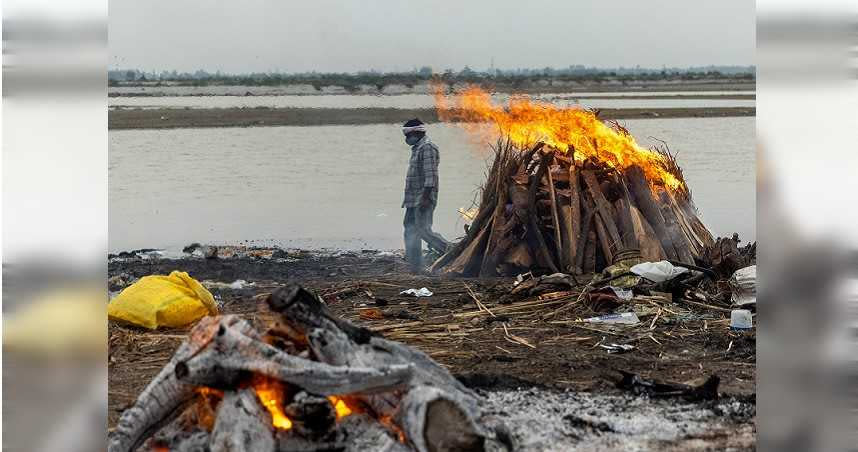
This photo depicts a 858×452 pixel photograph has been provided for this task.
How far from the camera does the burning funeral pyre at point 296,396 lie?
481 cm

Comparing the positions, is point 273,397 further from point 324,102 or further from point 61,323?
point 324,102

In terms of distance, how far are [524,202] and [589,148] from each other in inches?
40.6

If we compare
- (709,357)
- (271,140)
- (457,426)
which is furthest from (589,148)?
(271,140)

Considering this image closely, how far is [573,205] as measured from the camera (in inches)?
451

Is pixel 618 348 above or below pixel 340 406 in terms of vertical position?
below

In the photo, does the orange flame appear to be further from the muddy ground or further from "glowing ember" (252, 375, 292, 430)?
"glowing ember" (252, 375, 292, 430)

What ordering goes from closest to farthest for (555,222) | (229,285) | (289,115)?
(229,285) < (555,222) < (289,115)

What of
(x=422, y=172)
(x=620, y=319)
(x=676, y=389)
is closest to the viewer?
(x=676, y=389)

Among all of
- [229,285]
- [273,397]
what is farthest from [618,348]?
[229,285]

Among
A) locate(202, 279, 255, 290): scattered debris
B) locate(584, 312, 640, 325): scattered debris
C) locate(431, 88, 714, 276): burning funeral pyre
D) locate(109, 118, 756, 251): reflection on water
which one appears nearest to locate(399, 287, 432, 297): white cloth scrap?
locate(431, 88, 714, 276): burning funeral pyre

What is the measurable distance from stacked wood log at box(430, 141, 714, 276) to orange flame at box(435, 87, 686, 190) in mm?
115

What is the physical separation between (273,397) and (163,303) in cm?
415

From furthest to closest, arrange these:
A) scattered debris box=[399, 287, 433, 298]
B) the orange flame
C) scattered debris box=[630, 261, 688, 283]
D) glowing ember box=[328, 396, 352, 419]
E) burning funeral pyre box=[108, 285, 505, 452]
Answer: the orange flame → scattered debris box=[399, 287, 433, 298] → scattered debris box=[630, 261, 688, 283] → glowing ember box=[328, 396, 352, 419] → burning funeral pyre box=[108, 285, 505, 452]

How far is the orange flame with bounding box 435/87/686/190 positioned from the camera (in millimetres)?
11844
